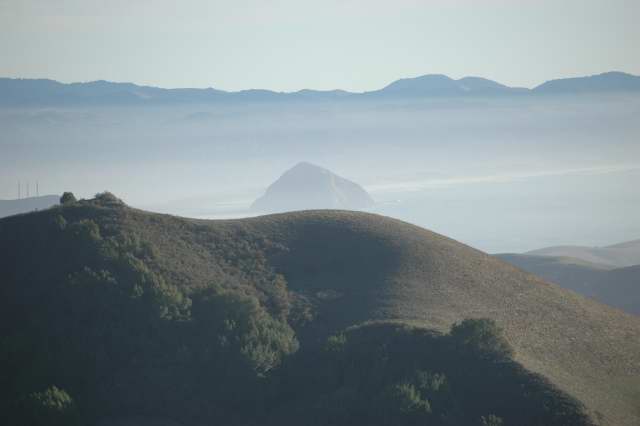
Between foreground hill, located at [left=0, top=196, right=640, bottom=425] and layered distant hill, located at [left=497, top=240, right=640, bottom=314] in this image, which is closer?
foreground hill, located at [left=0, top=196, right=640, bottom=425]

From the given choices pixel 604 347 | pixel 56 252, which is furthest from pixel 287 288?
pixel 604 347

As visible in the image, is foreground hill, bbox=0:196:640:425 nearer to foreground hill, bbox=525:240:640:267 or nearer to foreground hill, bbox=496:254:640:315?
foreground hill, bbox=496:254:640:315

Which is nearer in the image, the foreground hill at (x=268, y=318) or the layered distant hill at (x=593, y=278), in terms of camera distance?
the foreground hill at (x=268, y=318)

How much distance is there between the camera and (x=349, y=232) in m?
42.3

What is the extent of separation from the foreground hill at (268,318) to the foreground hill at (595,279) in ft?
99.6

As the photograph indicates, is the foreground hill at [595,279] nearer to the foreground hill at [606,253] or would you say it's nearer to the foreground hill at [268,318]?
the foreground hill at [268,318]

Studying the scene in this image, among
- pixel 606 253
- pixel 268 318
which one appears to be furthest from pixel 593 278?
pixel 606 253

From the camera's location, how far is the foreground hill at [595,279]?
226 ft

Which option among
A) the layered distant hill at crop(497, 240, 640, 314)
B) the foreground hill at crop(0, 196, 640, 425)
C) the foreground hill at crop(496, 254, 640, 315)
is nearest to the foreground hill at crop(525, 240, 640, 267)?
the layered distant hill at crop(497, 240, 640, 314)

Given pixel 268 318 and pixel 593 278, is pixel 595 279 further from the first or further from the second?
pixel 268 318

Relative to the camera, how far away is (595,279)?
251 ft

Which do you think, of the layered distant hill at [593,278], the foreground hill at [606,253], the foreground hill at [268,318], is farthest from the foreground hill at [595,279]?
the foreground hill at [606,253]

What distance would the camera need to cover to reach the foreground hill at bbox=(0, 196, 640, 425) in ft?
91.0

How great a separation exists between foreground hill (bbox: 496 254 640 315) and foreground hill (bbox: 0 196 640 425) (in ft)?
99.6
